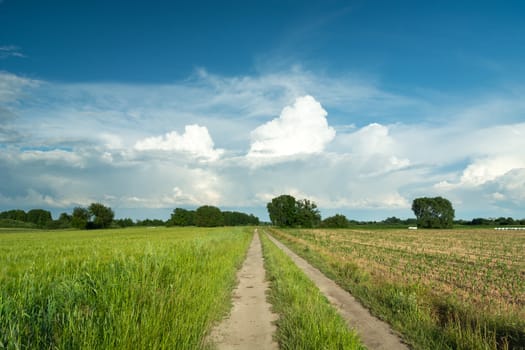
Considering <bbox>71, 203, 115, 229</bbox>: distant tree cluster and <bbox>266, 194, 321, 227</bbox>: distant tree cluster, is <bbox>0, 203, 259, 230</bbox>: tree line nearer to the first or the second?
<bbox>71, 203, 115, 229</bbox>: distant tree cluster

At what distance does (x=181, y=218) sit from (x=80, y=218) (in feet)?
207

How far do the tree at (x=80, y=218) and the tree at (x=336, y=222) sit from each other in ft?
331

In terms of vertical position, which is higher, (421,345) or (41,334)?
(41,334)

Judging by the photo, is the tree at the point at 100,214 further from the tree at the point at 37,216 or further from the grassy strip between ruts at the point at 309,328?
the grassy strip between ruts at the point at 309,328

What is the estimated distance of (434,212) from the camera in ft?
449

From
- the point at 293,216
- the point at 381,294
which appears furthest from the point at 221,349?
the point at 293,216

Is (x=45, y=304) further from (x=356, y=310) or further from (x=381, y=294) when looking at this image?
(x=381, y=294)

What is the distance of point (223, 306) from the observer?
920 centimetres

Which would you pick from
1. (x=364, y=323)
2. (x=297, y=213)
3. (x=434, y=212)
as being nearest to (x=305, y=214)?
(x=297, y=213)

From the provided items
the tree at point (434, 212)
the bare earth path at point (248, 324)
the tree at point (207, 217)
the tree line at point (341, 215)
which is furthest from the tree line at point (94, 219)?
the bare earth path at point (248, 324)

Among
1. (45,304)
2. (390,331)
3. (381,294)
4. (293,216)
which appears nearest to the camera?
(45,304)

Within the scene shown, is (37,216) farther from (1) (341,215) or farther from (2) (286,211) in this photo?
(1) (341,215)

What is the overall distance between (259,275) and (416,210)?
149 metres

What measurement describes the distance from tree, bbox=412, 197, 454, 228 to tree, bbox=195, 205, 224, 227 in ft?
335
